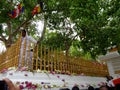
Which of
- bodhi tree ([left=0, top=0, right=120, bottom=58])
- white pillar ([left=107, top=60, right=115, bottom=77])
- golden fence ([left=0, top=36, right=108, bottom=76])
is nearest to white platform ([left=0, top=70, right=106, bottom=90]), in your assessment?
golden fence ([left=0, top=36, right=108, bottom=76])

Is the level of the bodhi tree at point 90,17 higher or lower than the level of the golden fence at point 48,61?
higher

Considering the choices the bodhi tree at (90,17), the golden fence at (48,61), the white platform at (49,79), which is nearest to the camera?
the white platform at (49,79)

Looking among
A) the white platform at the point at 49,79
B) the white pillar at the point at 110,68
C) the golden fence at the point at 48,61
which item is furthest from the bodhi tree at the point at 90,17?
the white pillar at the point at 110,68

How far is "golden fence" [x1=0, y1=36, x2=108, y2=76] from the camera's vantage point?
597 centimetres

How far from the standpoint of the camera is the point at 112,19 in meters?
7.19

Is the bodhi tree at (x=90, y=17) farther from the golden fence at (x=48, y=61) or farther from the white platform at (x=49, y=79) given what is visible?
the white platform at (x=49, y=79)

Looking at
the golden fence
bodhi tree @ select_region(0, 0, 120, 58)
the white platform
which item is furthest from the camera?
bodhi tree @ select_region(0, 0, 120, 58)

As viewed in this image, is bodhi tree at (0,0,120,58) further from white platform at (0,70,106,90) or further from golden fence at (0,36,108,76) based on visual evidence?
white platform at (0,70,106,90)

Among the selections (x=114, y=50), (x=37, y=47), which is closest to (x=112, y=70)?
(x=114, y=50)

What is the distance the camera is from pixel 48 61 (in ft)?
20.8

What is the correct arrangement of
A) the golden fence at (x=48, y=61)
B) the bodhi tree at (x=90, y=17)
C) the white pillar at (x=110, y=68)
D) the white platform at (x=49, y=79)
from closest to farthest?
the white platform at (x=49, y=79), the golden fence at (x=48, y=61), the bodhi tree at (x=90, y=17), the white pillar at (x=110, y=68)

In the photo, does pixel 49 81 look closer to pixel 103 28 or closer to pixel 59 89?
pixel 59 89

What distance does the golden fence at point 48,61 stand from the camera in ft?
19.6

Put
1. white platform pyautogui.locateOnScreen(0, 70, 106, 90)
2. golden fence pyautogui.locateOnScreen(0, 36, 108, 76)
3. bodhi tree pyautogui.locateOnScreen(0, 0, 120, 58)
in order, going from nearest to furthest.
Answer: white platform pyautogui.locateOnScreen(0, 70, 106, 90)
golden fence pyautogui.locateOnScreen(0, 36, 108, 76)
bodhi tree pyautogui.locateOnScreen(0, 0, 120, 58)
